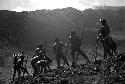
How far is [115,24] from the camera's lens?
2154 inches

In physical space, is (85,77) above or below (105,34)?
below

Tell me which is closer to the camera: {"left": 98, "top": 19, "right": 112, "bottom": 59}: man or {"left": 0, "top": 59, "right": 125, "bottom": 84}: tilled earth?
{"left": 0, "top": 59, "right": 125, "bottom": 84}: tilled earth

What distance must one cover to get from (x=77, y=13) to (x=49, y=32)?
400 inches

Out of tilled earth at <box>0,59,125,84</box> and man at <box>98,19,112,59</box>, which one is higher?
man at <box>98,19,112,59</box>

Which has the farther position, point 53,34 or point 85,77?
point 53,34

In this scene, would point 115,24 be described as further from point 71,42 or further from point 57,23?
point 71,42

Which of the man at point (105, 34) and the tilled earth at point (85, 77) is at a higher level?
the man at point (105, 34)

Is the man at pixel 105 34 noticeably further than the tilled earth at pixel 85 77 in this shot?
Yes

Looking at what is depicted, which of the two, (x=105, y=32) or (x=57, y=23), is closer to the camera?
(x=105, y=32)

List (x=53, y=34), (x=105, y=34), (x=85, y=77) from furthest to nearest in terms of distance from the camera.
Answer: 1. (x=53, y=34)
2. (x=105, y=34)
3. (x=85, y=77)

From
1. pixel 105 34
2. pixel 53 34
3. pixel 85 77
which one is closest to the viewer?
pixel 85 77

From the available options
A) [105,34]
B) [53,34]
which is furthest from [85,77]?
[53,34]

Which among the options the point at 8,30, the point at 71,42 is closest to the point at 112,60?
the point at 71,42

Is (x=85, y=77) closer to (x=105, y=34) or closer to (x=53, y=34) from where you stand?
(x=105, y=34)
